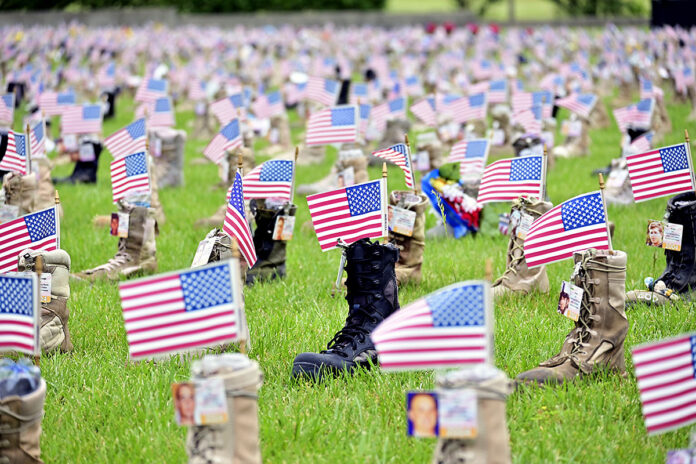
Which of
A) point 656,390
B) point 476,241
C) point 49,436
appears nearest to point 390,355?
point 656,390

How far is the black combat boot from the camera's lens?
12.5m

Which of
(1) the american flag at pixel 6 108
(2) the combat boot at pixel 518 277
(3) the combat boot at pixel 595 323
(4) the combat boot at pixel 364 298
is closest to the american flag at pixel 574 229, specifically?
(3) the combat boot at pixel 595 323

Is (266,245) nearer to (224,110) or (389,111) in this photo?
(224,110)

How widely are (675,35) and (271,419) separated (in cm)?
2394

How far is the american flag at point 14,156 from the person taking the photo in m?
8.13

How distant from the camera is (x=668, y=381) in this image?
11.7 ft

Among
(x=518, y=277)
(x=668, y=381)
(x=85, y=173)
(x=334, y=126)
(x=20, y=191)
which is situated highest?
(x=334, y=126)

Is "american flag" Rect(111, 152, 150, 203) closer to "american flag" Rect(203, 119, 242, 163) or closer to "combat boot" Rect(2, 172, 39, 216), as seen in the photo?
"combat boot" Rect(2, 172, 39, 216)

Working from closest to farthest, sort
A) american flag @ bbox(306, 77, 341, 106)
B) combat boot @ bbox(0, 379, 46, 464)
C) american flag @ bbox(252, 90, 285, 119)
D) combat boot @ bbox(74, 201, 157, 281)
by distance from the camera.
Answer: combat boot @ bbox(0, 379, 46, 464) < combat boot @ bbox(74, 201, 157, 281) < american flag @ bbox(306, 77, 341, 106) < american flag @ bbox(252, 90, 285, 119)

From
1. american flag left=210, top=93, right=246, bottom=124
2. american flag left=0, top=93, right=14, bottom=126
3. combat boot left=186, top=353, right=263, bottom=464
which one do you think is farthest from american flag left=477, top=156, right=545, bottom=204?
american flag left=0, top=93, right=14, bottom=126

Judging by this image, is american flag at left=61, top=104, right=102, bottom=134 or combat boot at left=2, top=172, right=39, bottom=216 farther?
american flag at left=61, top=104, right=102, bottom=134

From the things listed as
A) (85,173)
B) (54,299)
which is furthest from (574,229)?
(85,173)

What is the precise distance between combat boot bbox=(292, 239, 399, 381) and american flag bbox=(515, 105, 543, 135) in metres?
6.94

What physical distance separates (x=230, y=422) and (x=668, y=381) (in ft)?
5.76
